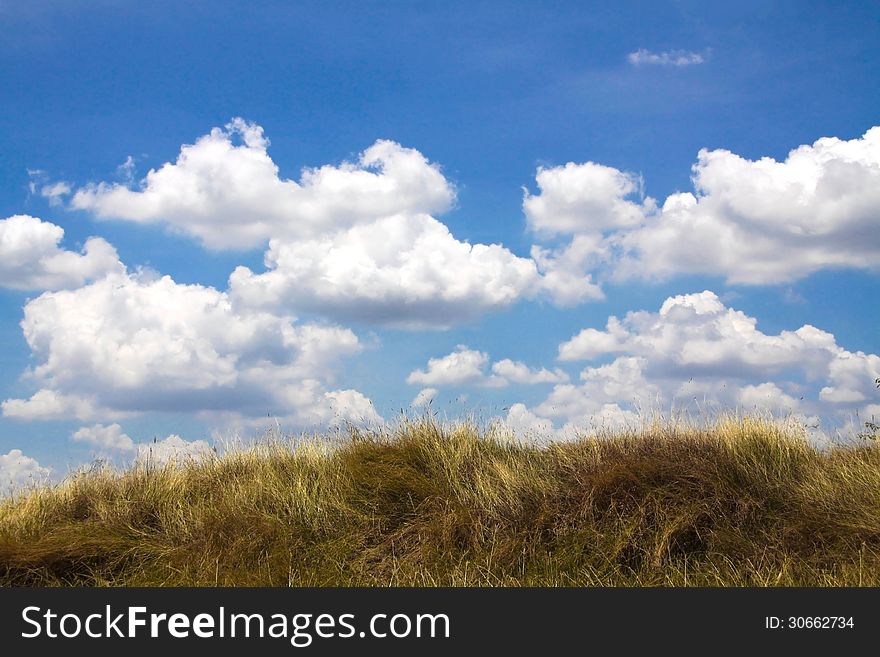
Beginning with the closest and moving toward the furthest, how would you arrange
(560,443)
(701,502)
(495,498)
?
(701,502), (495,498), (560,443)

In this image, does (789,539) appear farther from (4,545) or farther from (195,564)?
(4,545)

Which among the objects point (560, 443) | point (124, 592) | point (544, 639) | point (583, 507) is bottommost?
point (544, 639)

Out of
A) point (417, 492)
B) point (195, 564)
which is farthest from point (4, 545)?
point (417, 492)

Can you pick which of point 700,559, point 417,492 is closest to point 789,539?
point 700,559

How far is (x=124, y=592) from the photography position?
8.73 meters

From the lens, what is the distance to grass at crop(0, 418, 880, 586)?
10.0 metres

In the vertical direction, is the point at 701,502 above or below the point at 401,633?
above

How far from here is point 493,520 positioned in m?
11.1

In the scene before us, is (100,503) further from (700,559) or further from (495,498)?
(700,559)

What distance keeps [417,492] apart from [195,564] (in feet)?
11.2

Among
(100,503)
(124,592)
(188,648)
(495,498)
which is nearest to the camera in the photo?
(188,648)

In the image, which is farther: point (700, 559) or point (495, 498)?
point (495, 498)

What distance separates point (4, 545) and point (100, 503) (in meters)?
2.06

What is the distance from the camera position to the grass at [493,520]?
10000 millimetres
